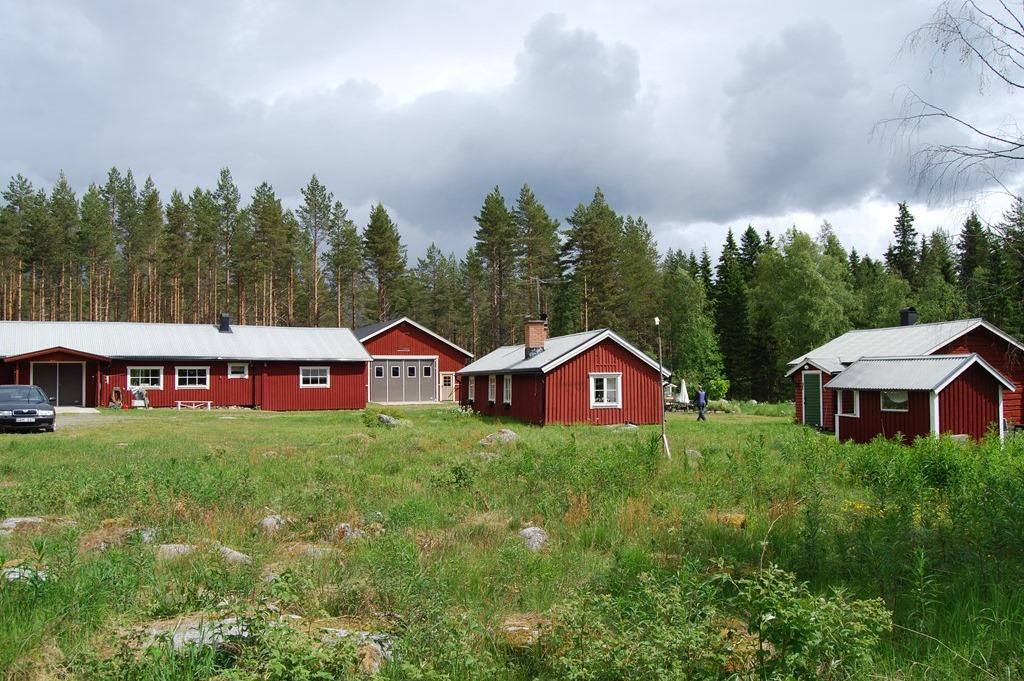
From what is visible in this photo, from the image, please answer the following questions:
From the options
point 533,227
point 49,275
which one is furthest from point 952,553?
point 49,275

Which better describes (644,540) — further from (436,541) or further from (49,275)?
(49,275)

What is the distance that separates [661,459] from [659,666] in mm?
8845

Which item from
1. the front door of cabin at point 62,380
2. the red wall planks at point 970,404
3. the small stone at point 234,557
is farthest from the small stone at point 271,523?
the front door of cabin at point 62,380

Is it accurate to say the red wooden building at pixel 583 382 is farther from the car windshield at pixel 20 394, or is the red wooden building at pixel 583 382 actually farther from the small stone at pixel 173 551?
the small stone at pixel 173 551

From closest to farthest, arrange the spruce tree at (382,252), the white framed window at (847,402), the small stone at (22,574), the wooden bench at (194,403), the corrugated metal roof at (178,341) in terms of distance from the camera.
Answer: the small stone at (22,574)
the white framed window at (847,402)
the corrugated metal roof at (178,341)
the wooden bench at (194,403)
the spruce tree at (382,252)

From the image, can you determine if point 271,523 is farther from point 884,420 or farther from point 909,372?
point 909,372

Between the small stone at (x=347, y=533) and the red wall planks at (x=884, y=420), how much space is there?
16634 mm

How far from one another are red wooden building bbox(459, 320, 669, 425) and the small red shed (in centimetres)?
732

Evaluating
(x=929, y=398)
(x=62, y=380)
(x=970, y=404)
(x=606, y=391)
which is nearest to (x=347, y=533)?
(x=929, y=398)

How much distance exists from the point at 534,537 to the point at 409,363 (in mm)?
35366

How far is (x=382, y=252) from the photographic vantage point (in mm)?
59656

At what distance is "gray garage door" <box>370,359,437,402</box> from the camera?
41.8 metres

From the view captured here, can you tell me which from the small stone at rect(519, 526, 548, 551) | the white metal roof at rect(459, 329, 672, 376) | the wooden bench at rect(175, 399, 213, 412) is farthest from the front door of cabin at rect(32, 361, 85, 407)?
the small stone at rect(519, 526, 548, 551)

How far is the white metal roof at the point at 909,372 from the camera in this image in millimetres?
19859
